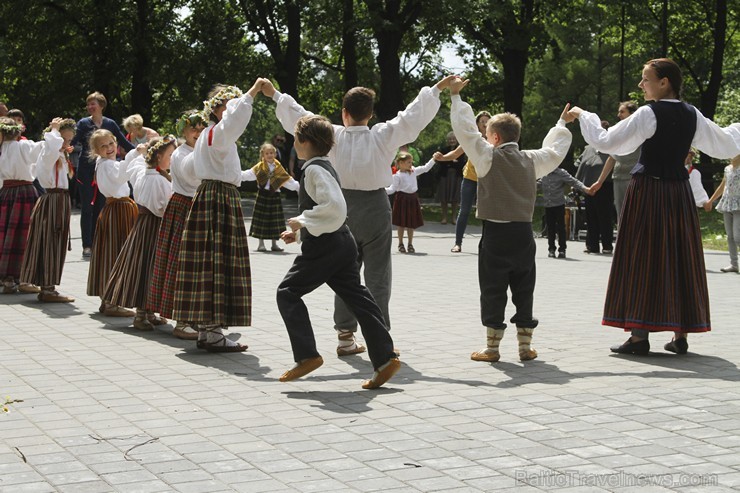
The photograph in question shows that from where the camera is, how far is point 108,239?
10711mm

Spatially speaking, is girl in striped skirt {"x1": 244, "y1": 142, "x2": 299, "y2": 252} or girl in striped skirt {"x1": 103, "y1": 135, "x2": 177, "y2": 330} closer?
girl in striped skirt {"x1": 103, "y1": 135, "x2": 177, "y2": 330}

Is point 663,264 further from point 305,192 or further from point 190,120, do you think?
point 190,120

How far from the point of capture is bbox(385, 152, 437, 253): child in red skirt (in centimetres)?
1756

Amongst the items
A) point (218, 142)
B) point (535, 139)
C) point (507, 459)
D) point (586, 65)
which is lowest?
point (507, 459)

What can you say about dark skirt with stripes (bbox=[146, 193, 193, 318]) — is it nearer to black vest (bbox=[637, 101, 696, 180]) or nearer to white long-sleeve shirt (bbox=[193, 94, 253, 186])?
white long-sleeve shirt (bbox=[193, 94, 253, 186])

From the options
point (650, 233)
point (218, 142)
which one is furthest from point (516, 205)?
point (218, 142)

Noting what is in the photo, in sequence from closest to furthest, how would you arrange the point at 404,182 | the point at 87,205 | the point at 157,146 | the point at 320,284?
the point at 320,284, the point at 157,146, the point at 87,205, the point at 404,182

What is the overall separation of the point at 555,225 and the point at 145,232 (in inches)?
333

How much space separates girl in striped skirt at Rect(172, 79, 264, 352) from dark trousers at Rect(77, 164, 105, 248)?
22.2 feet

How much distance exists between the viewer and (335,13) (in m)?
30.9

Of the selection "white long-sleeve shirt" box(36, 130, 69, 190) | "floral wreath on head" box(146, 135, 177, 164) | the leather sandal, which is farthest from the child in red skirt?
the leather sandal

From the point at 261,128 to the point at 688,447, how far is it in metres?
54.7

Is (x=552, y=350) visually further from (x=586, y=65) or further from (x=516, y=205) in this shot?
(x=586, y=65)

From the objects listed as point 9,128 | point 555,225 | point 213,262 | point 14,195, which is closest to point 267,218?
point 555,225
